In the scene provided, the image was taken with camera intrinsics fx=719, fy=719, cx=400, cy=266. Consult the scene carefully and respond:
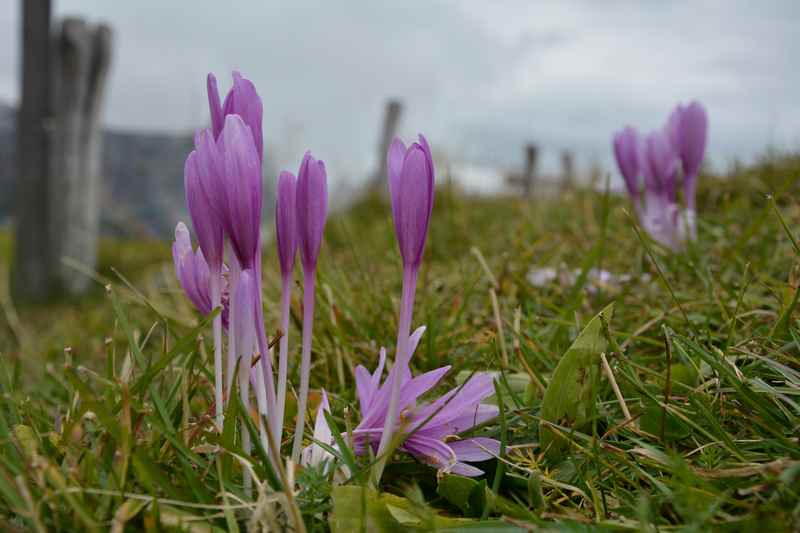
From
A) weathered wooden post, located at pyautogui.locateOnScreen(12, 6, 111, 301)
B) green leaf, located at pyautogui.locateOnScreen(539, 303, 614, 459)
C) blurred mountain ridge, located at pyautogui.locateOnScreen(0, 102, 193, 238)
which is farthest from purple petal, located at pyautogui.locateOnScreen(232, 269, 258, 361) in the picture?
blurred mountain ridge, located at pyautogui.locateOnScreen(0, 102, 193, 238)

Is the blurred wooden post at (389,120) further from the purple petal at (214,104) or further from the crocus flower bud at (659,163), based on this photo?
the purple petal at (214,104)

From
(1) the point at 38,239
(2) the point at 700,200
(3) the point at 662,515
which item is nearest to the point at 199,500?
(3) the point at 662,515

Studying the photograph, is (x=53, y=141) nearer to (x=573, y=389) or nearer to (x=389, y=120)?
(x=389, y=120)

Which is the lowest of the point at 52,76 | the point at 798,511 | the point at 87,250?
the point at 87,250

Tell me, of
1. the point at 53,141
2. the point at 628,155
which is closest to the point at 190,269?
the point at 628,155

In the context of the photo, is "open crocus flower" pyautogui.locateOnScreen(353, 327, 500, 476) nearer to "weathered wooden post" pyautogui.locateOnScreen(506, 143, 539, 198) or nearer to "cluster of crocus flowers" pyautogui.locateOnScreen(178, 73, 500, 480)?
"cluster of crocus flowers" pyautogui.locateOnScreen(178, 73, 500, 480)

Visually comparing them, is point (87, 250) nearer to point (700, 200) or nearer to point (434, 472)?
point (700, 200)

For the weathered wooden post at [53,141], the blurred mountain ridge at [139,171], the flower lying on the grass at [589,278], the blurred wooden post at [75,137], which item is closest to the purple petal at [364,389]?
the flower lying on the grass at [589,278]

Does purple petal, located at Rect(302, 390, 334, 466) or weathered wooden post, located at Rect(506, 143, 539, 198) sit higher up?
weathered wooden post, located at Rect(506, 143, 539, 198)
